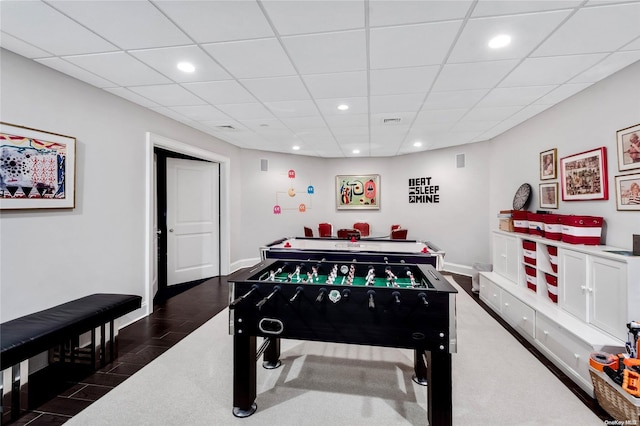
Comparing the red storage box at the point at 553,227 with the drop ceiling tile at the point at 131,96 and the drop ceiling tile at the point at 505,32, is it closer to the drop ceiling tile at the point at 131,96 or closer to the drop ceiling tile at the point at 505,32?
the drop ceiling tile at the point at 505,32

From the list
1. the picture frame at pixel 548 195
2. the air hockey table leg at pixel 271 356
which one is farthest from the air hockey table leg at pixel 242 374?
the picture frame at pixel 548 195

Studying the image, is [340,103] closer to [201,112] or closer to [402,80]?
[402,80]

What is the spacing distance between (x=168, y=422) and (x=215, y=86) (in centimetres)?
299

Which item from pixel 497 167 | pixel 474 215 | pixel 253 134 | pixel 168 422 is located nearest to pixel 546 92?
pixel 497 167

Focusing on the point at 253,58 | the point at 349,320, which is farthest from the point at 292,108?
the point at 349,320

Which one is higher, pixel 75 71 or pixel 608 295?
pixel 75 71

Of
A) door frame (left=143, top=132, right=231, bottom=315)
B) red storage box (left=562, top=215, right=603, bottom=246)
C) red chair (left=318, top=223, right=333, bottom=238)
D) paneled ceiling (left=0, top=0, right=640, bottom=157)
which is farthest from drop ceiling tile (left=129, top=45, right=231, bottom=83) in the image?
red chair (left=318, top=223, right=333, bottom=238)

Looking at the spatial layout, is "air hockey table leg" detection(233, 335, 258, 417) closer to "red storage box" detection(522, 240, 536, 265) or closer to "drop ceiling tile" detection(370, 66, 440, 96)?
"drop ceiling tile" detection(370, 66, 440, 96)

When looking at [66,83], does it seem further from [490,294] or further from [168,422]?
[490,294]

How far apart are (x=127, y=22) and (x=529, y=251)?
4587 millimetres

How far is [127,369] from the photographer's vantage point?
2.55 meters

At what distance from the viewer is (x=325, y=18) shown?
6.32 feet

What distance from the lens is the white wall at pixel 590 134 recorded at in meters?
2.60

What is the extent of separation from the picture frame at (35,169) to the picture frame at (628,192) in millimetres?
5243
